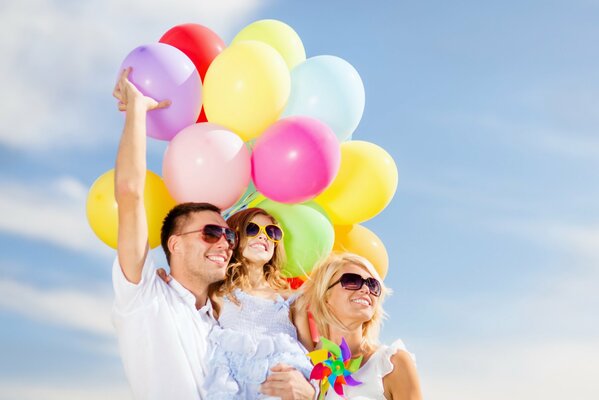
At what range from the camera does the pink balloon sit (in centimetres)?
545

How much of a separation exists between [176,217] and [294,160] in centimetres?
98

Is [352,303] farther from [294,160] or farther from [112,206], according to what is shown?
[112,206]

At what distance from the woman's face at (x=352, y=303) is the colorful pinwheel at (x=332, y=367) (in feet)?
1.17

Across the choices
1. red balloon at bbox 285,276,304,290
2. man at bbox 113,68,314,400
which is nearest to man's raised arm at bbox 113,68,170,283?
man at bbox 113,68,314,400

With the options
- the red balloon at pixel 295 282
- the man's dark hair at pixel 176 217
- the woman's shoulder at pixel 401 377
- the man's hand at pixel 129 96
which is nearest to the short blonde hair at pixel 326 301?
the woman's shoulder at pixel 401 377

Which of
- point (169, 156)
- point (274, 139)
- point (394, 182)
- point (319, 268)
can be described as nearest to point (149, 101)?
point (169, 156)

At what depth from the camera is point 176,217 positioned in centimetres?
523

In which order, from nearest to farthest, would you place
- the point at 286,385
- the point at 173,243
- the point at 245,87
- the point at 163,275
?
1. the point at 286,385
2. the point at 163,275
3. the point at 173,243
4. the point at 245,87

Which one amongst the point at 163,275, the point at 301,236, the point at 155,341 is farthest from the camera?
the point at 301,236

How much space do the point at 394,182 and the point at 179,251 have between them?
7.21 ft

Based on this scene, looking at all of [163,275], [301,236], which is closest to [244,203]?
[301,236]

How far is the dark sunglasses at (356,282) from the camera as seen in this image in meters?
5.25

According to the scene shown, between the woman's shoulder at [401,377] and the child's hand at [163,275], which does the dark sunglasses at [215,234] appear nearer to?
the child's hand at [163,275]

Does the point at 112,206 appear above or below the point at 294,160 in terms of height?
below
